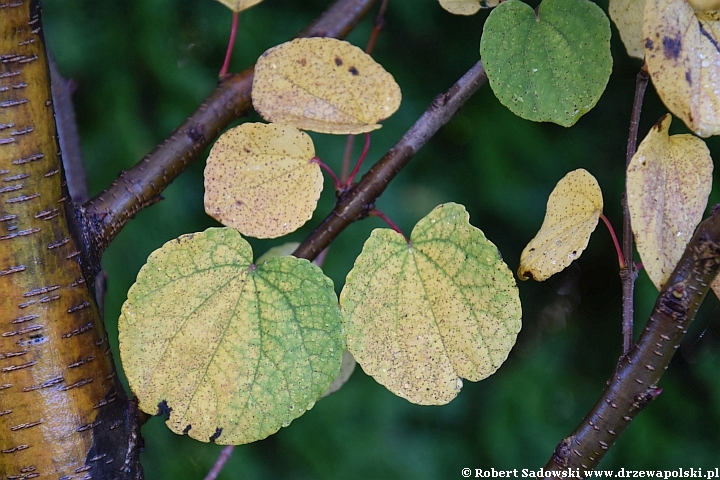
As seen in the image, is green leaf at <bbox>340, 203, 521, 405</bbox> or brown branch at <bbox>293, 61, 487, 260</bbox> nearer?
green leaf at <bbox>340, 203, 521, 405</bbox>

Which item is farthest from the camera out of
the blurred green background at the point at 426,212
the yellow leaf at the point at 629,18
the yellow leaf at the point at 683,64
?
the blurred green background at the point at 426,212

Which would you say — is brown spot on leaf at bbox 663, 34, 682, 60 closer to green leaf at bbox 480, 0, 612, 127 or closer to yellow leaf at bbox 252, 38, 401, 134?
green leaf at bbox 480, 0, 612, 127

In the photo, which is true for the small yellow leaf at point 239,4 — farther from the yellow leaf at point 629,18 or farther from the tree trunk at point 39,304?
the yellow leaf at point 629,18

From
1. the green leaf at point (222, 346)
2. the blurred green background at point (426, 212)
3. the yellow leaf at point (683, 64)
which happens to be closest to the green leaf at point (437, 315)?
the green leaf at point (222, 346)

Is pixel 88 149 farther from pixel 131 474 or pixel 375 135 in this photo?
pixel 131 474

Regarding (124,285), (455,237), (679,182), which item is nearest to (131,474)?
(455,237)

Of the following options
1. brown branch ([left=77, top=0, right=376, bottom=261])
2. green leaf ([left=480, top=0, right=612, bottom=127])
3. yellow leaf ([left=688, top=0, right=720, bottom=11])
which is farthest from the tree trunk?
yellow leaf ([left=688, top=0, right=720, bottom=11])
